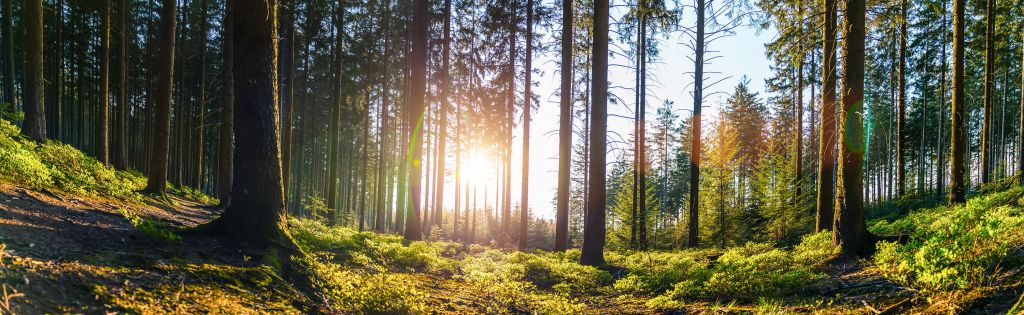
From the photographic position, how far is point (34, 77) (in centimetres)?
1088

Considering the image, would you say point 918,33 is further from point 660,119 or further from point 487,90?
point 487,90

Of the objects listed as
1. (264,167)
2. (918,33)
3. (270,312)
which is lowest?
(270,312)

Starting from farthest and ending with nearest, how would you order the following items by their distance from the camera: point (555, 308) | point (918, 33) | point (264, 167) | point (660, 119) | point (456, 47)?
point (660, 119)
point (918, 33)
point (456, 47)
point (555, 308)
point (264, 167)

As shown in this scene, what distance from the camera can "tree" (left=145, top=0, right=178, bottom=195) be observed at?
1135cm

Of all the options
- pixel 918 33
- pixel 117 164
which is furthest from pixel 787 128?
pixel 117 164

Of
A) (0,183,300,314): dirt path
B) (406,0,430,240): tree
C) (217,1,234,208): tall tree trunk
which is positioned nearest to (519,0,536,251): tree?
(406,0,430,240): tree

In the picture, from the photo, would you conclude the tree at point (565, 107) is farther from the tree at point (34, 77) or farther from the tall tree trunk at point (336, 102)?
the tree at point (34, 77)

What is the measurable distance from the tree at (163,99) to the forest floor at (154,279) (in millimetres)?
6307

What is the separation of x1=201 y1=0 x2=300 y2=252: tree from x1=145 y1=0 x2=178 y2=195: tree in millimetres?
7994

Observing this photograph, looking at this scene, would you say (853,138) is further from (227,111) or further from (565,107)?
(227,111)

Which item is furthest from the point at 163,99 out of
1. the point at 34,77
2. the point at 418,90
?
the point at 418,90

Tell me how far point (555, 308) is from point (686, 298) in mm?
2112

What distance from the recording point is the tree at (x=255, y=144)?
5.32 meters

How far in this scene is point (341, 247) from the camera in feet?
30.3
